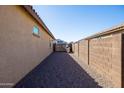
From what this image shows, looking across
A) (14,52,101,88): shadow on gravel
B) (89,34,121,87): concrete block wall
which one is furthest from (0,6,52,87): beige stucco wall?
(89,34,121,87): concrete block wall

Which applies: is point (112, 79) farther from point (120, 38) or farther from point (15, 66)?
point (15, 66)

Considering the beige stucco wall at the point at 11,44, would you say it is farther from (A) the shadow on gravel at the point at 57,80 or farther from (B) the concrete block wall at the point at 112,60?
(B) the concrete block wall at the point at 112,60

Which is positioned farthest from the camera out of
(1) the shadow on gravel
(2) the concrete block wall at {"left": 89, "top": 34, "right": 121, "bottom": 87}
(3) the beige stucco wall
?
(1) the shadow on gravel

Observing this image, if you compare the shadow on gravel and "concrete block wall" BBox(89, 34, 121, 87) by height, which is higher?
"concrete block wall" BBox(89, 34, 121, 87)

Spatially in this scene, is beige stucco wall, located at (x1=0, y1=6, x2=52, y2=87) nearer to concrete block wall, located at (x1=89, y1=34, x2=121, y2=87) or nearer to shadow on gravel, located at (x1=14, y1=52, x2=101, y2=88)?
shadow on gravel, located at (x1=14, y1=52, x2=101, y2=88)

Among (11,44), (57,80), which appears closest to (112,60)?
(57,80)

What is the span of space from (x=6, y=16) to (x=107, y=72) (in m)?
4.06

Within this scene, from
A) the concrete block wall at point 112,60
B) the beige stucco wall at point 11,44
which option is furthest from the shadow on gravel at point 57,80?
the concrete block wall at point 112,60

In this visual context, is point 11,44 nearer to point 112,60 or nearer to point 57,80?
point 57,80

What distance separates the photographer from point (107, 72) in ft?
17.9

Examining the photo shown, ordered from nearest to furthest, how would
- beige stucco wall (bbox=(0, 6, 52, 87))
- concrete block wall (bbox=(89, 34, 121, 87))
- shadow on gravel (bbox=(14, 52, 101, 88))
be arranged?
beige stucco wall (bbox=(0, 6, 52, 87)), concrete block wall (bbox=(89, 34, 121, 87)), shadow on gravel (bbox=(14, 52, 101, 88))

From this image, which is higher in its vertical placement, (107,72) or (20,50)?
(20,50)

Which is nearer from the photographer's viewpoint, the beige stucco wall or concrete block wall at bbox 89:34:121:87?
the beige stucco wall
